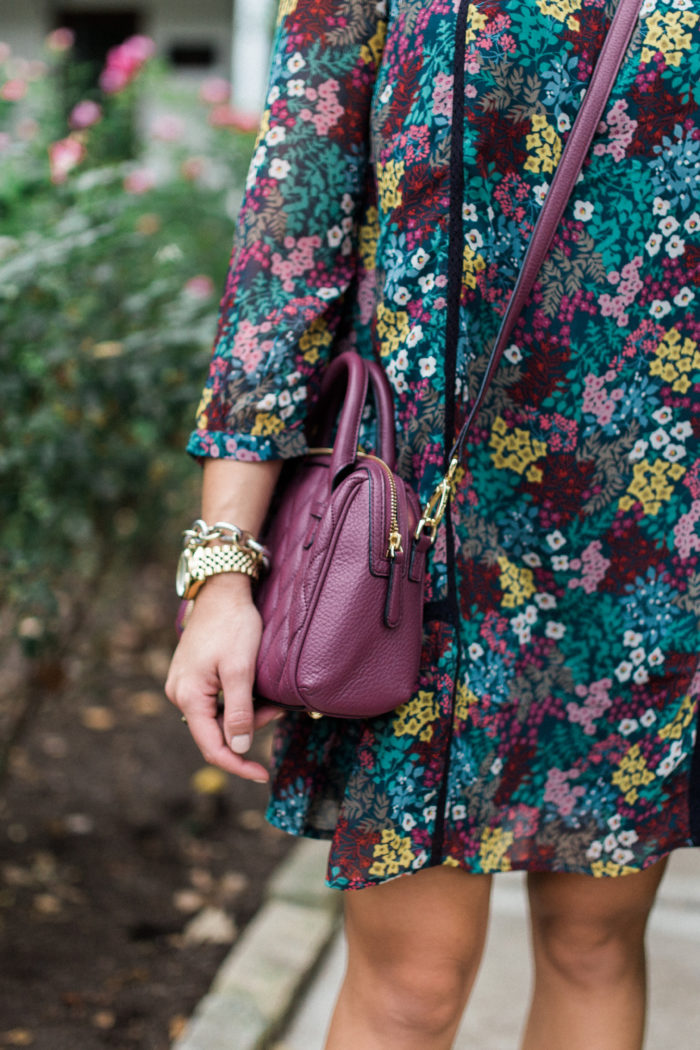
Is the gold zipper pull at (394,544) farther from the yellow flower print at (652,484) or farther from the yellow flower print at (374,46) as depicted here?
the yellow flower print at (374,46)

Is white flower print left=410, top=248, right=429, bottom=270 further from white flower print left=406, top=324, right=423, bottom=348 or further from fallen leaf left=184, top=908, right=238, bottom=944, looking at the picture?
fallen leaf left=184, top=908, right=238, bottom=944

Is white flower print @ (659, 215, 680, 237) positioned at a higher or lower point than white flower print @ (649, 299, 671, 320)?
higher

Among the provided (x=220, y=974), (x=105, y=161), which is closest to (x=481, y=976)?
(x=220, y=974)

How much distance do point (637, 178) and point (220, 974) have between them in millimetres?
1770

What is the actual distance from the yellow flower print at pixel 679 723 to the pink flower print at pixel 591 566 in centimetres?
19

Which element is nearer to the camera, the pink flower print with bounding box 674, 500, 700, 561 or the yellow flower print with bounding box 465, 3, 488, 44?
the yellow flower print with bounding box 465, 3, 488, 44

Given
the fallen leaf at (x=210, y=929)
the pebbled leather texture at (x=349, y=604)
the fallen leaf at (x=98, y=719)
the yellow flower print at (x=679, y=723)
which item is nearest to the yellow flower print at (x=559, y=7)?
the pebbled leather texture at (x=349, y=604)

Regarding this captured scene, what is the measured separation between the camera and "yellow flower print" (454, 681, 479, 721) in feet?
3.62

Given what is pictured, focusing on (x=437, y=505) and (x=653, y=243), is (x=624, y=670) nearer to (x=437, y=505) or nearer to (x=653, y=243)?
(x=437, y=505)

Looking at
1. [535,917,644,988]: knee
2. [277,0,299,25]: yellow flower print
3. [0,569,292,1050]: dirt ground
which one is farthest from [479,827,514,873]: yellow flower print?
[0,569,292,1050]: dirt ground

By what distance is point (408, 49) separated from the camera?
1042 mm

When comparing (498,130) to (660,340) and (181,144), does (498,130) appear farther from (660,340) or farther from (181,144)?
(181,144)

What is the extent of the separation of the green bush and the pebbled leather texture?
4.08ft

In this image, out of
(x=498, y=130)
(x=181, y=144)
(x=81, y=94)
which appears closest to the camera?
(x=498, y=130)
